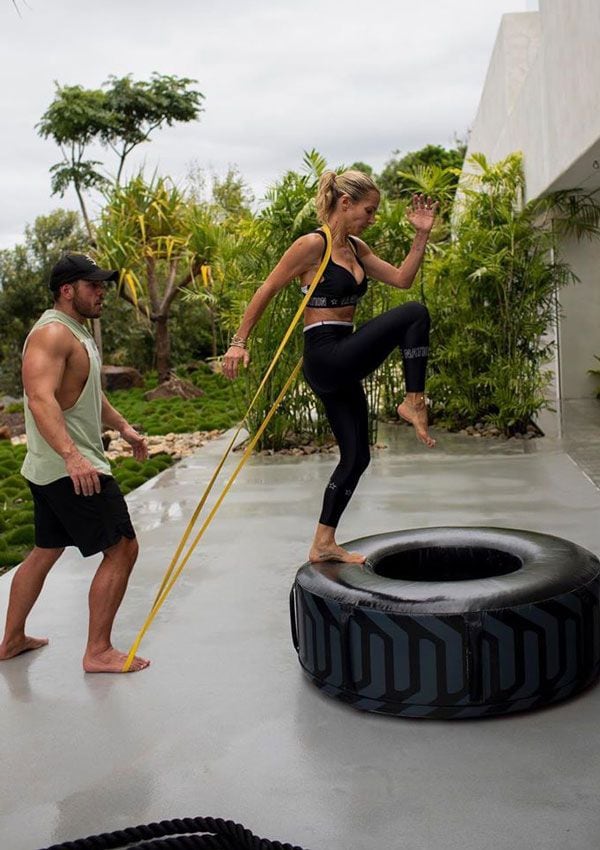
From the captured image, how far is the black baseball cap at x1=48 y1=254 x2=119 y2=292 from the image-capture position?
323 centimetres

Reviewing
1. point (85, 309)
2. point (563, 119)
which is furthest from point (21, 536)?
point (563, 119)

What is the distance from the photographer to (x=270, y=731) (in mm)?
2672

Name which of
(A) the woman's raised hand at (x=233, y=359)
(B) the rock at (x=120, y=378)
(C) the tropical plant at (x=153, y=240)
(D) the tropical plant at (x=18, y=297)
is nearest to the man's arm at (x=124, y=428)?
(A) the woman's raised hand at (x=233, y=359)

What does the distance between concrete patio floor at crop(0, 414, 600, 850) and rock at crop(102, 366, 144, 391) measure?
12.3 metres

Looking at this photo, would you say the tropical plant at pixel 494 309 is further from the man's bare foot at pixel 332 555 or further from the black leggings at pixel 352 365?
the man's bare foot at pixel 332 555

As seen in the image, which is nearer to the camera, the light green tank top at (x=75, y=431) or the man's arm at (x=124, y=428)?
the light green tank top at (x=75, y=431)

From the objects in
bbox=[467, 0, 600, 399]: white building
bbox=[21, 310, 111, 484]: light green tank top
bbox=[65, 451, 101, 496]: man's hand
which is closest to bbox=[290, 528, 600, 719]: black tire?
bbox=[65, 451, 101, 496]: man's hand

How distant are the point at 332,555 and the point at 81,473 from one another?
87 cm

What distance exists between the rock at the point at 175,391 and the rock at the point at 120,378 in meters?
1.69

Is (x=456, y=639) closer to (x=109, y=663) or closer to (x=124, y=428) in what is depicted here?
(x=109, y=663)

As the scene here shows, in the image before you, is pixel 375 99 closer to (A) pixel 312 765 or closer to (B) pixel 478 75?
(B) pixel 478 75

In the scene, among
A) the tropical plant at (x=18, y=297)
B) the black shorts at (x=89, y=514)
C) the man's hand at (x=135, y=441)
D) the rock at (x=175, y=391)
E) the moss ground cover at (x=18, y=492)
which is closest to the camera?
the black shorts at (x=89, y=514)

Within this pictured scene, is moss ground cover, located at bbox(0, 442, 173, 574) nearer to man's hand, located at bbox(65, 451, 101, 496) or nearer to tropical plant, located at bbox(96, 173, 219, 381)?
man's hand, located at bbox(65, 451, 101, 496)

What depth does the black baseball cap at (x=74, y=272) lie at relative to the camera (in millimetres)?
3227
